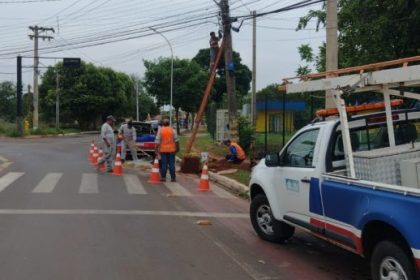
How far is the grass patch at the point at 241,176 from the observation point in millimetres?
15601

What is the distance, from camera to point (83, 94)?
214 ft

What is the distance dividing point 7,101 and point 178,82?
185ft

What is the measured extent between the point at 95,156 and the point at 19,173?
4.38 m

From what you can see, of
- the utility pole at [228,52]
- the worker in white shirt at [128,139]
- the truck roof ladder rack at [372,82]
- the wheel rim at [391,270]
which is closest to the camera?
the wheel rim at [391,270]

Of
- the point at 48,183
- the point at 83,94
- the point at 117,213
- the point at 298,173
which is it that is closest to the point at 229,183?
the point at 48,183

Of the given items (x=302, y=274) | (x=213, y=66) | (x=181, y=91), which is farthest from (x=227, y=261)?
(x=181, y=91)

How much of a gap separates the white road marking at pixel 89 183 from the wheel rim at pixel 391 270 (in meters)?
8.90

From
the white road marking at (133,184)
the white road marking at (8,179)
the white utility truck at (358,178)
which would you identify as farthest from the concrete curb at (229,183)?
the white utility truck at (358,178)

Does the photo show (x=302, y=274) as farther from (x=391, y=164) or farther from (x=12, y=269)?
(x=12, y=269)

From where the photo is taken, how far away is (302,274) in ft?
22.4

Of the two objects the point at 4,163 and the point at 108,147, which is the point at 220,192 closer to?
the point at 108,147

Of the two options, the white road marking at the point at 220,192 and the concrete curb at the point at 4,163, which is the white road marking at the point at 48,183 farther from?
the white road marking at the point at 220,192

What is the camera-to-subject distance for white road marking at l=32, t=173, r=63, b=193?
44.3 ft

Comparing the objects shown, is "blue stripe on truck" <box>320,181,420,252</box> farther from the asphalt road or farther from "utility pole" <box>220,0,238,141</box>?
"utility pole" <box>220,0,238,141</box>
